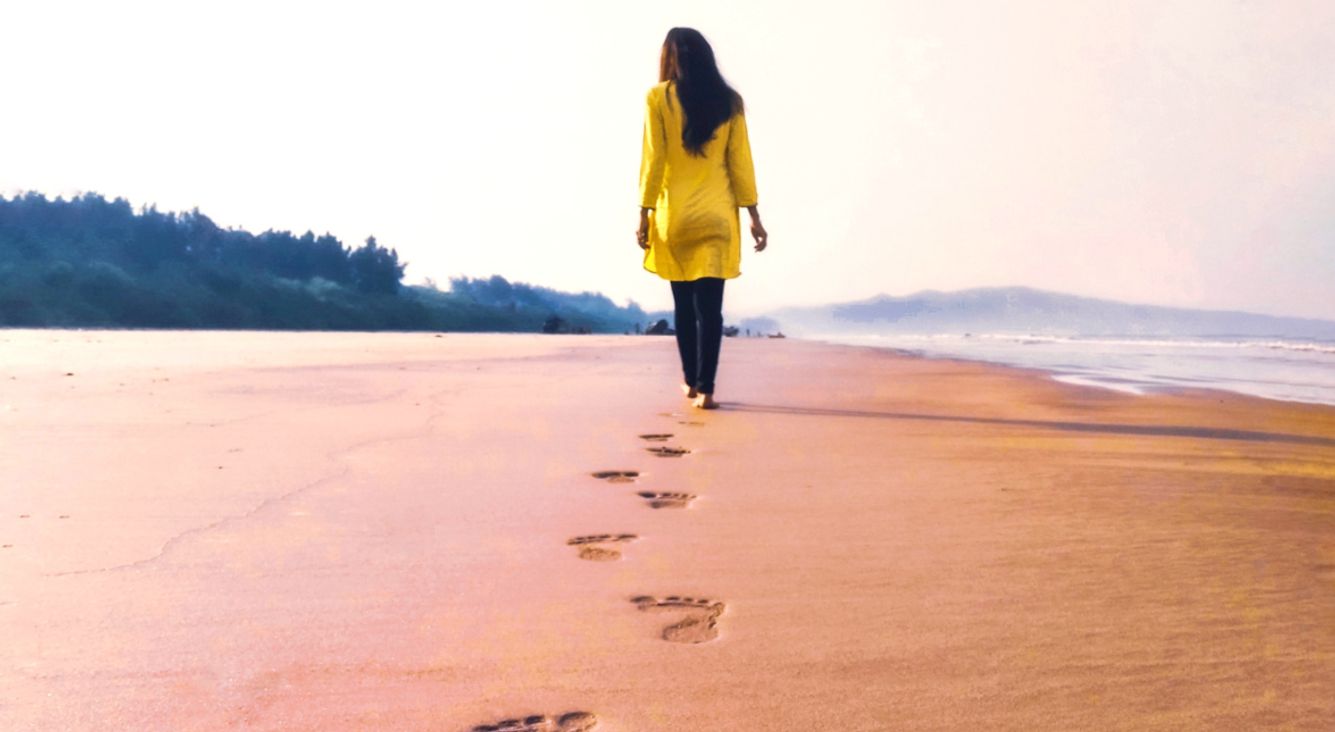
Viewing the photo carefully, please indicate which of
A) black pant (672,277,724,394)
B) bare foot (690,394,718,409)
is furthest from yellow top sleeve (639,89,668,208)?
bare foot (690,394,718,409)

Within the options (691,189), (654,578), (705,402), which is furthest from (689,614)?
(691,189)

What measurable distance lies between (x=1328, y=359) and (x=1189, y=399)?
25.0ft

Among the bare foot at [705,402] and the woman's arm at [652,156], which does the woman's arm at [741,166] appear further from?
the bare foot at [705,402]

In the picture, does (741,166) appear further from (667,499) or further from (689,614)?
(689,614)

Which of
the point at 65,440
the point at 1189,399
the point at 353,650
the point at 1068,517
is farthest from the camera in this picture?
the point at 1189,399

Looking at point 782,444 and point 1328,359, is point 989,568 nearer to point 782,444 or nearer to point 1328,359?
point 782,444

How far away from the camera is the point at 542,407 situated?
4.22 m

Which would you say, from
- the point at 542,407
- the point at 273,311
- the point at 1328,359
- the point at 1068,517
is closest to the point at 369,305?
the point at 273,311

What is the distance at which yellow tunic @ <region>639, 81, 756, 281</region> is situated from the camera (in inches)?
181

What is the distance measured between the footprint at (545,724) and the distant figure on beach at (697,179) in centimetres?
342

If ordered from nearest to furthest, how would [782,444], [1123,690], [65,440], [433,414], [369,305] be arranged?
[1123,690] < [65,440] < [782,444] < [433,414] < [369,305]

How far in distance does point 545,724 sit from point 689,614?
1.36 ft

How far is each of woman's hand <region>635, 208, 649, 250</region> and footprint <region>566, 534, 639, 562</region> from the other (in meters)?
3.08

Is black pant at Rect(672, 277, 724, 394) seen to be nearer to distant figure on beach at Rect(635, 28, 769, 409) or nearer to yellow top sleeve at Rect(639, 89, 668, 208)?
distant figure on beach at Rect(635, 28, 769, 409)
